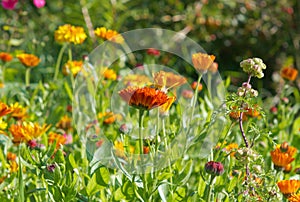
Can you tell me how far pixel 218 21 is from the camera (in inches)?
Result: 134

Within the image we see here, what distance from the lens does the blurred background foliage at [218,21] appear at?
3285 millimetres

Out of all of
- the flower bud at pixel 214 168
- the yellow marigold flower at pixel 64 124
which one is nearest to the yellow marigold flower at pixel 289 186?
the flower bud at pixel 214 168

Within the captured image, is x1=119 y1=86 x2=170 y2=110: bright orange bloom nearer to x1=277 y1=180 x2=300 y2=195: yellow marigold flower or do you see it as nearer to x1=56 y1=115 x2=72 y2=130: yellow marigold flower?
x1=277 y1=180 x2=300 y2=195: yellow marigold flower

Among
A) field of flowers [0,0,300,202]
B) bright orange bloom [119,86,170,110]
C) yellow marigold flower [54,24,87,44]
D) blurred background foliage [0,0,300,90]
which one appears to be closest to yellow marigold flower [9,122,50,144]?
field of flowers [0,0,300,202]

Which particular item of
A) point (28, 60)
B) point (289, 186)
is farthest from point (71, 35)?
point (289, 186)

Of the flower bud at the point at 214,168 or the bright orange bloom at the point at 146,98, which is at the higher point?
the bright orange bloom at the point at 146,98

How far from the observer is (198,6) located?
3365mm

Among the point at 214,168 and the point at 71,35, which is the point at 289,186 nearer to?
the point at 214,168

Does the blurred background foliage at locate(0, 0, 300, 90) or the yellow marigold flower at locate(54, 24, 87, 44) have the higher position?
the blurred background foliage at locate(0, 0, 300, 90)

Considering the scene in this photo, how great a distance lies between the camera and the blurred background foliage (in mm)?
3285

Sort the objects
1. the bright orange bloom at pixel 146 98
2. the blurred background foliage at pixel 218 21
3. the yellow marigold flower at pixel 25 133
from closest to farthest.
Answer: the bright orange bloom at pixel 146 98 → the yellow marigold flower at pixel 25 133 → the blurred background foliage at pixel 218 21

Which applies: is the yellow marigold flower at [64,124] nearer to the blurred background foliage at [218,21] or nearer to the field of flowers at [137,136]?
the field of flowers at [137,136]

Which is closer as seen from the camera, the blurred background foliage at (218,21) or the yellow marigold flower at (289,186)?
the yellow marigold flower at (289,186)

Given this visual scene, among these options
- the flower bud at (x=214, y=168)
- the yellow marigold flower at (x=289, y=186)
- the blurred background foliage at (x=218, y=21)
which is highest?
the blurred background foliage at (x=218, y=21)
